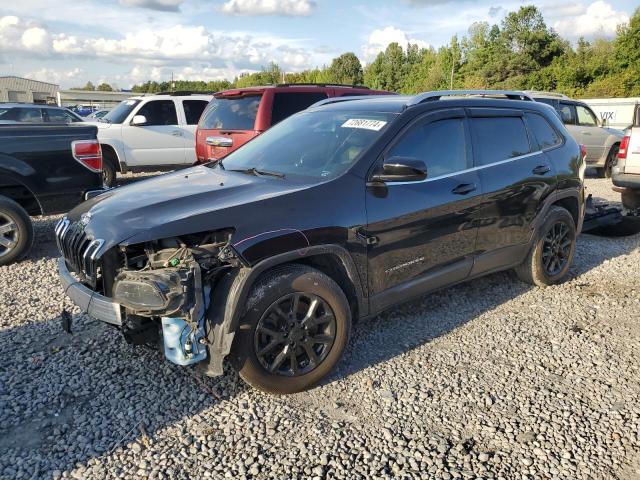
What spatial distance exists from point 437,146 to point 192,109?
8.81 m

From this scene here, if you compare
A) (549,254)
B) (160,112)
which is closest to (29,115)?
(160,112)

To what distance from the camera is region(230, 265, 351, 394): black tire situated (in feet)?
9.91

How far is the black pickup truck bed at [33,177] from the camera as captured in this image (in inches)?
221

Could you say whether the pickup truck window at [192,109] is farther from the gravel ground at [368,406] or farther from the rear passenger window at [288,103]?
the gravel ground at [368,406]

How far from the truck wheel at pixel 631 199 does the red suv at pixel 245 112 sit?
15.9 ft

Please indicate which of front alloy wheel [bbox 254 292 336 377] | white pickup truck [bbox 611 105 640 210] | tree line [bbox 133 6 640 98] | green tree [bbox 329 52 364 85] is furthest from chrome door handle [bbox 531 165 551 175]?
green tree [bbox 329 52 364 85]

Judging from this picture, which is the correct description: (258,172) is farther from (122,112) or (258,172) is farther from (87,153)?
(122,112)

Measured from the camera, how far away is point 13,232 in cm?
569

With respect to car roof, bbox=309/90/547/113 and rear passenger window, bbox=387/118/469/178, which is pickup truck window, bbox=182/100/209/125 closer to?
car roof, bbox=309/90/547/113

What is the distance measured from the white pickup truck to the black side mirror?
17.2ft

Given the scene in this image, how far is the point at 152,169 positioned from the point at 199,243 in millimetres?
9076

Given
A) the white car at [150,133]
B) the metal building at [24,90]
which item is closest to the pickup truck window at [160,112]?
the white car at [150,133]

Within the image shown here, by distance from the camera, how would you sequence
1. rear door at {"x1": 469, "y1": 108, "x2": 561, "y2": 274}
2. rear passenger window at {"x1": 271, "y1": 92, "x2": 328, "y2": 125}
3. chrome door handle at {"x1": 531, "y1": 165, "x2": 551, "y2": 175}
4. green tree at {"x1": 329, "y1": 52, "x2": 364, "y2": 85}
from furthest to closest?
green tree at {"x1": 329, "y1": 52, "x2": 364, "y2": 85} → rear passenger window at {"x1": 271, "y1": 92, "x2": 328, "y2": 125} → chrome door handle at {"x1": 531, "y1": 165, "x2": 551, "y2": 175} → rear door at {"x1": 469, "y1": 108, "x2": 561, "y2": 274}

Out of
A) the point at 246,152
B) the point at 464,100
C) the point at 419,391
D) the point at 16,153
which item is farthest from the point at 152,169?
the point at 419,391
